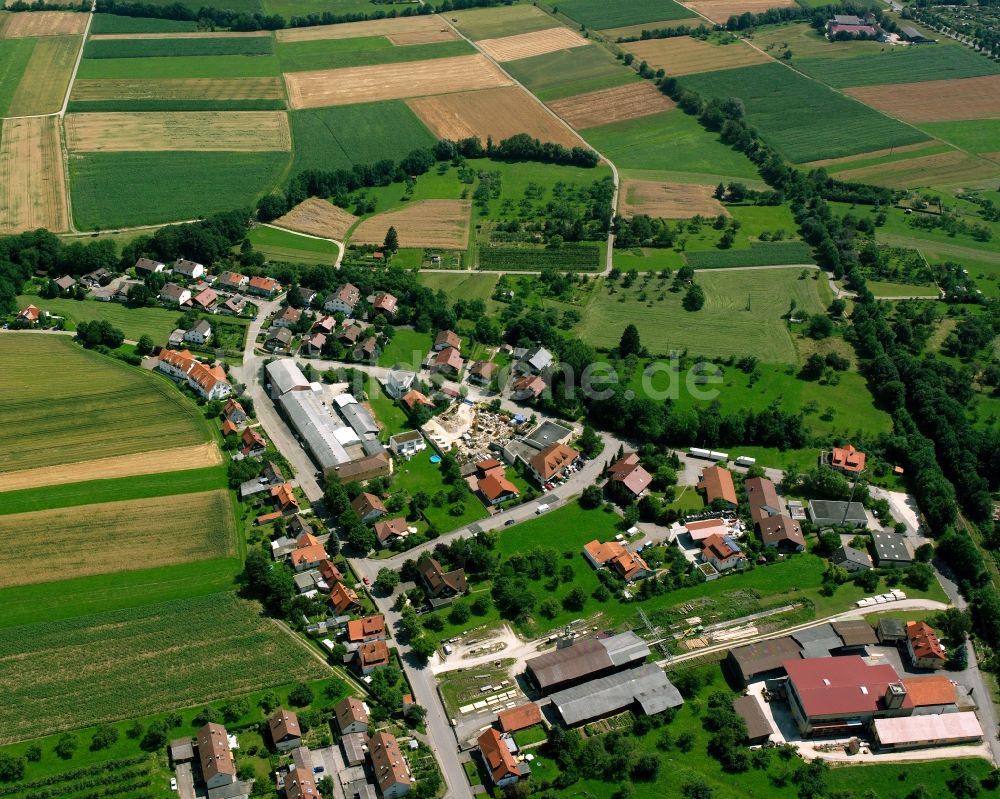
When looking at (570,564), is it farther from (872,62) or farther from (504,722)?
(872,62)

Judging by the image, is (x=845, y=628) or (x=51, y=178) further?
(x=51, y=178)

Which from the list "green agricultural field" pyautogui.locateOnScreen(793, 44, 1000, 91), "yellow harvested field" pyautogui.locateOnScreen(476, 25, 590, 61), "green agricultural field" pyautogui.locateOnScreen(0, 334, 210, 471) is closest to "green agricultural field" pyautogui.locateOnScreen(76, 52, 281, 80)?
"yellow harvested field" pyautogui.locateOnScreen(476, 25, 590, 61)

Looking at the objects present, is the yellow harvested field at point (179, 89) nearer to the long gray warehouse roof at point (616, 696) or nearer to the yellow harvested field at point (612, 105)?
the yellow harvested field at point (612, 105)

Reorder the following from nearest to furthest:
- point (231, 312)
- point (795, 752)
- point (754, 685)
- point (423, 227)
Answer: point (795, 752), point (754, 685), point (231, 312), point (423, 227)

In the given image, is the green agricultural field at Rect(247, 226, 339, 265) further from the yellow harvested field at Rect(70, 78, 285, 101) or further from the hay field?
the hay field

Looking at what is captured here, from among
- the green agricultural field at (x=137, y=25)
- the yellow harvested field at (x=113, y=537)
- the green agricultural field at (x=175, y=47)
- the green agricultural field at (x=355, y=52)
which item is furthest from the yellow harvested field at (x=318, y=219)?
the green agricultural field at (x=137, y=25)

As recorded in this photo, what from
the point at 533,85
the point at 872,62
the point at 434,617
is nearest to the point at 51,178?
the point at 533,85

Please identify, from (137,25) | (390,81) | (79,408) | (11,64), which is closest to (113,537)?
(79,408)
